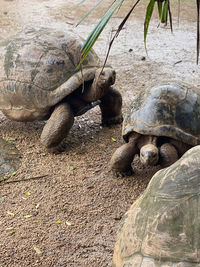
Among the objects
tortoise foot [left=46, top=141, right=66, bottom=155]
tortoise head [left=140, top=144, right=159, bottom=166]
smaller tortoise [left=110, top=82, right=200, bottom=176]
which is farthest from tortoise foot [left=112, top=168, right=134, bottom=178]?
tortoise foot [left=46, top=141, right=66, bottom=155]

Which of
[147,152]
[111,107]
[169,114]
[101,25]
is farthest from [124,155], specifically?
[101,25]

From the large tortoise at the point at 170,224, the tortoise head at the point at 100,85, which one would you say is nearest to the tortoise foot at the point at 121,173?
A: the tortoise head at the point at 100,85

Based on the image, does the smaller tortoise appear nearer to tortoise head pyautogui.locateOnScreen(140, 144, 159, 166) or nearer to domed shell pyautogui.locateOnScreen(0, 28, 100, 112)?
tortoise head pyautogui.locateOnScreen(140, 144, 159, 166)

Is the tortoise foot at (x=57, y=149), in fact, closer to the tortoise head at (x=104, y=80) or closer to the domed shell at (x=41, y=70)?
the domed shell at (x=41, y=70)

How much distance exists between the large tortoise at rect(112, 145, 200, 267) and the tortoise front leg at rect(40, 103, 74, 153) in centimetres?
225

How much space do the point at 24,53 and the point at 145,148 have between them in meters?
1.81

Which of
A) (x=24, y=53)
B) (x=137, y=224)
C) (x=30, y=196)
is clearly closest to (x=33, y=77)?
(x=24, y=53)

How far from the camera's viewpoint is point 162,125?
3.12 m

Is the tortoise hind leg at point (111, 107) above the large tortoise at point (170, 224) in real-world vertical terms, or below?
below

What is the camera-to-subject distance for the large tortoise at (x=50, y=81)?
12.7ft

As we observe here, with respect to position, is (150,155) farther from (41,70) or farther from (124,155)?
(41,70)

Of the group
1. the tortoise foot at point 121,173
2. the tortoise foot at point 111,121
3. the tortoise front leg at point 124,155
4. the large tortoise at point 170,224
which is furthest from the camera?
the tortoise foot at point 111,121

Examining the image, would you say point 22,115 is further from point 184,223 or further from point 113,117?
point 184,223

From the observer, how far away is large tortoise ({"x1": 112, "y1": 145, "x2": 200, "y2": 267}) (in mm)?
1461
